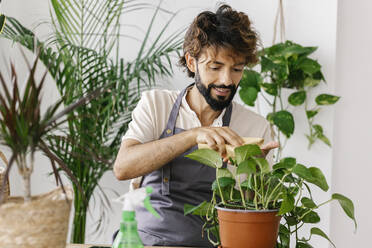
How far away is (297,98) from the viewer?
2.90m

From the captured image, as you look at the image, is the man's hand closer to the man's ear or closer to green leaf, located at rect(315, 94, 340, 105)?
the man's ear

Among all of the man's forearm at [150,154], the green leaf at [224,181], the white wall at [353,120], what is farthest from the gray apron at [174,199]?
the white wall at [353,120]

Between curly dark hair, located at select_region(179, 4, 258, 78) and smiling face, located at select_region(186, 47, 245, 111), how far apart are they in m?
0.03

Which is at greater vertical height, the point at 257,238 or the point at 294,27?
the point at 294,27

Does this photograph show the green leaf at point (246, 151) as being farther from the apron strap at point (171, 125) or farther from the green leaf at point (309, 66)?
the green leaf at point (309, 66)

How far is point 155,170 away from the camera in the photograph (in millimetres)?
1778

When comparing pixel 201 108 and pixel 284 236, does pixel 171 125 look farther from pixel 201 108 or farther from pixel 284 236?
pixel 284 236

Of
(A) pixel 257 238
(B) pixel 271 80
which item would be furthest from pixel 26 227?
(B) pixel 271 80

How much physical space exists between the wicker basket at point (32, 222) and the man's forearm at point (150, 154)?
72 cm

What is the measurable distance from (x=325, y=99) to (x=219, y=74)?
4.02ft

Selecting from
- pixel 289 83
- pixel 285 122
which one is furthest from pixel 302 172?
pixel 289 83

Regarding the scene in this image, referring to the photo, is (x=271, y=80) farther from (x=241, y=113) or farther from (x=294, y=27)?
(x=241, y=113)

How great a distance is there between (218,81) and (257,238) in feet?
2.67

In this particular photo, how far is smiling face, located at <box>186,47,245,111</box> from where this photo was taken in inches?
72.0
